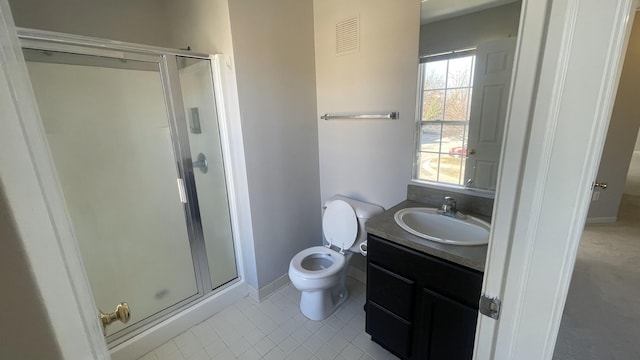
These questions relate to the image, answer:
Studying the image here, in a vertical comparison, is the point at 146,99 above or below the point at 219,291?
above

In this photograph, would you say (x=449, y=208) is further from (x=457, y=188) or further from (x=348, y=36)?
(x=348, y=36)

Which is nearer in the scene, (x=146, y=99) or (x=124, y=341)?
(x=124, y=341)

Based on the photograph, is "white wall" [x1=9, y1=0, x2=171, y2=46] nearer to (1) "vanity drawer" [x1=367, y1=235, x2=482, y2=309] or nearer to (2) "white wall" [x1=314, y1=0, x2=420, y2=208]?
(2) "white wall" [x1=314, y1=0, x2=420, y2=208]

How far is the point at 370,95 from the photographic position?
188cm

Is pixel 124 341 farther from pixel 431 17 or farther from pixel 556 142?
pixel 431 17

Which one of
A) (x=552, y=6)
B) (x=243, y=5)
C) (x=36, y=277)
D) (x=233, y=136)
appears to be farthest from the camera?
(x=233, y=136)

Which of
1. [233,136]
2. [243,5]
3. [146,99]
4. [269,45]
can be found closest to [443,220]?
[233,136]

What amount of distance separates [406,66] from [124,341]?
2.51 metres

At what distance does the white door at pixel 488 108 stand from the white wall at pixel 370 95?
352 millimetres

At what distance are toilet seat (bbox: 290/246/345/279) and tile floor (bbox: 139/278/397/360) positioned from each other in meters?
0.39

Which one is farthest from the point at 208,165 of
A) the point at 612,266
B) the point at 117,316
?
the point at 612,266

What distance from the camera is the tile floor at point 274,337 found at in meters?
1.63

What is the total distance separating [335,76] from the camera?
2.06 metres

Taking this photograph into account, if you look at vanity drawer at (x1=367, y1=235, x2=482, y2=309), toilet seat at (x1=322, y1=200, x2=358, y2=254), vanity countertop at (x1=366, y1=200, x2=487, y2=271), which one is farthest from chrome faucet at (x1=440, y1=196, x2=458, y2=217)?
toilet seat at (x1=322, y1=200, x2=358, y2=254)
